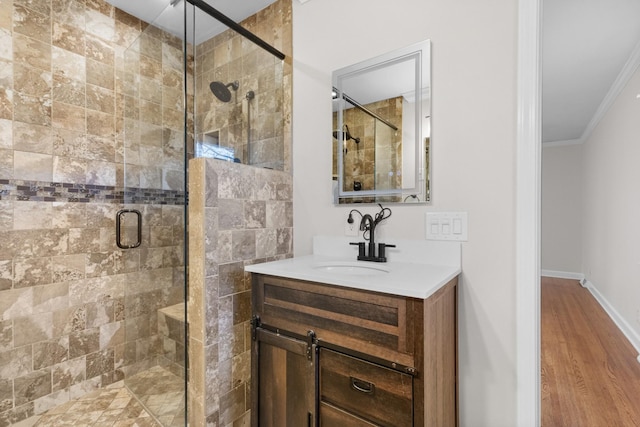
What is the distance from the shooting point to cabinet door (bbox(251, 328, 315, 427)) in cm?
121

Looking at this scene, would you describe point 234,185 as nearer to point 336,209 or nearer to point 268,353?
point 336,209

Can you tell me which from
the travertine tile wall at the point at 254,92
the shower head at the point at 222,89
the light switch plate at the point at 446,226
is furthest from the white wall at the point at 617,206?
the shower head at the point at 222,89

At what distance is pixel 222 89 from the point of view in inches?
68.2

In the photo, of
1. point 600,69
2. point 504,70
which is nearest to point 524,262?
point 504,70

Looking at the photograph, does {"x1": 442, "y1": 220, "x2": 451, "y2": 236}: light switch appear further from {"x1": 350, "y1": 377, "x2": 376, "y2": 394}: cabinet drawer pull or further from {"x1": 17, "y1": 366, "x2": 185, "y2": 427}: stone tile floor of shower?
{"x1": 17, "y1": 366, "x2": 185, "y2": 427}: stone tile floor of shower

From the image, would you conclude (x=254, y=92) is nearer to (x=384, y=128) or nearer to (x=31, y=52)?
(x=384, y=128)

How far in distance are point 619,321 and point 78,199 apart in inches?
193

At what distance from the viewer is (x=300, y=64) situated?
1.91m

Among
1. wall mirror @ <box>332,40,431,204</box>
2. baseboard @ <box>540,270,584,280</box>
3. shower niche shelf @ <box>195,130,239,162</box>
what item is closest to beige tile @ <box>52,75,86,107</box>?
shower niche shelf @ <box>195,130,239,162</box>

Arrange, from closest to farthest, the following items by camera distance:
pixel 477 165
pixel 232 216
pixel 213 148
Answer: pixel 477 165 < pixel 232 216 < pixel 213 148

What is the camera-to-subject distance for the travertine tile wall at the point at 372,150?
1542mm

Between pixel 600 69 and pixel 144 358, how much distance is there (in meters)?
4.42

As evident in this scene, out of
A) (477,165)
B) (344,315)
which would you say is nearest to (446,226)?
(477,165)

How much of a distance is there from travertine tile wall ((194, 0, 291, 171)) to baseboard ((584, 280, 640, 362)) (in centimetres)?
337
